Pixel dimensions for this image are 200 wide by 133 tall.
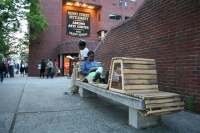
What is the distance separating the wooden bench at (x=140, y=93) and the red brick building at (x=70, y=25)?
17099 mm

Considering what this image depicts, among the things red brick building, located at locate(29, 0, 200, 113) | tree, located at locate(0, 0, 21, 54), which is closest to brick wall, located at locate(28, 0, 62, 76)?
tree, located at locate(0, 0, 21, 54)

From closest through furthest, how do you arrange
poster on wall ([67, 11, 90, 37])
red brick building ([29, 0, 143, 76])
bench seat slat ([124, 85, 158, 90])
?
bench seat slat ([124, 85, 158, 90])
red brick building ([29, 0, 143, 76])
poster on wall ([67, 11, 90, 37])

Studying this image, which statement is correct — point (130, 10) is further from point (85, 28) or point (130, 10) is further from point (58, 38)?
point (58, 38)

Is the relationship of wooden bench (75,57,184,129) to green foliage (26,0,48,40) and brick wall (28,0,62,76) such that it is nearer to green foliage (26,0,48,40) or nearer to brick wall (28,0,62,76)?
green foliage (26,0,48,40)

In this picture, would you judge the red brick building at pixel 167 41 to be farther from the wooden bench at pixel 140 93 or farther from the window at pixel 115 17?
the window at pixel 115 17

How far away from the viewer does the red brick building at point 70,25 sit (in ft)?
70.2

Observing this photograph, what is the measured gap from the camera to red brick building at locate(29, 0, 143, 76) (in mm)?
21391

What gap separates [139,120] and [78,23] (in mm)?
22395

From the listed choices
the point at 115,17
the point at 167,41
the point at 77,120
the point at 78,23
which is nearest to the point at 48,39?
the point at 78,23

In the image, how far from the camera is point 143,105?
8.73 feet

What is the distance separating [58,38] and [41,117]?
64.6 feet

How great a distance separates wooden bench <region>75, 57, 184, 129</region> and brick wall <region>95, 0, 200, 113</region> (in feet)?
3.70

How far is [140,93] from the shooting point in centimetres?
307

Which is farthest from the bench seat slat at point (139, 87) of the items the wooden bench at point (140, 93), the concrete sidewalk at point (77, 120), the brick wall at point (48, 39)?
the brick wall at point (48, 39)
